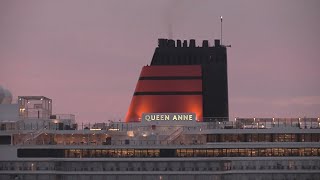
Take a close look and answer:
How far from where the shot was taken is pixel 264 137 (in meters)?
138

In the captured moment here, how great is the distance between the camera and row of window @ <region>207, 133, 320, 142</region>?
138250mm

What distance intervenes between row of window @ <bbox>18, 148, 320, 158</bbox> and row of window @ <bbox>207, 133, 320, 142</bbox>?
0.92m

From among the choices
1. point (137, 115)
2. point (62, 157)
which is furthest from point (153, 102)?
point (62, 157)

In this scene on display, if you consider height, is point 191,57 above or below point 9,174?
above

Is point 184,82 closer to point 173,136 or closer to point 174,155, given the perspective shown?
point 173,136

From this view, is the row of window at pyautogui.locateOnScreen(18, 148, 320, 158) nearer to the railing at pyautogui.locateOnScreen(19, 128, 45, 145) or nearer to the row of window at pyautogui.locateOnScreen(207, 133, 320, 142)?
the row of window at pyautogui.locateOnScreen(207, 133, 320, 142)

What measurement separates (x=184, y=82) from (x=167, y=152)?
1017cm

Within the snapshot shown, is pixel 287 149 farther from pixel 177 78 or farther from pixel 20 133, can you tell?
pixel 20 133

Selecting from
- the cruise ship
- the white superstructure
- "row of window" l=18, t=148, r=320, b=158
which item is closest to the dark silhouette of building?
the cruise ship

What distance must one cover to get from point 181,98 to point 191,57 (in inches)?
191

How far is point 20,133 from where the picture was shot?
5502 inches

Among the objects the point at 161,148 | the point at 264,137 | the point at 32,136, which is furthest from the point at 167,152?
the point at 32,136

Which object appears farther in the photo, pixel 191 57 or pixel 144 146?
pixel 191 57

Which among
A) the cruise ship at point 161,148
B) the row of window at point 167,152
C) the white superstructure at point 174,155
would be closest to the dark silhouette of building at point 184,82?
the cruise ship at point 161,148
